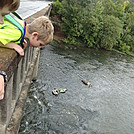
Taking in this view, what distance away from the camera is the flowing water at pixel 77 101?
916cm

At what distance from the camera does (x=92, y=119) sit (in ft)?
33.7

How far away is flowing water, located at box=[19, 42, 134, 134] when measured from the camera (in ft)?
30.1

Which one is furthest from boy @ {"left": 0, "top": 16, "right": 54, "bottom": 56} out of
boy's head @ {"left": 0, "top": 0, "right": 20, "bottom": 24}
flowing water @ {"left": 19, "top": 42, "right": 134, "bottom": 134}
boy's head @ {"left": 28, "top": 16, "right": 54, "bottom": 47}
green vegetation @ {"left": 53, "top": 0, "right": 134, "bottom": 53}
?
green vegetation @ {"left": 53, "top": 0, "right": 134, "bottom": 53}

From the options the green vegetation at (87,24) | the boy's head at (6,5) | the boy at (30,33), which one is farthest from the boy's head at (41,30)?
the green vegetation at (87,24)

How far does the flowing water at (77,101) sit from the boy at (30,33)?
21.8 ft

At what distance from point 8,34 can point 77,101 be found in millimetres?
10033

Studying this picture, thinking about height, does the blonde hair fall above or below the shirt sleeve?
above

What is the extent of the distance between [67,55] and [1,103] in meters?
18.5

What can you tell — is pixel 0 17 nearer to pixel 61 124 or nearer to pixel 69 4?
pixel 61 124

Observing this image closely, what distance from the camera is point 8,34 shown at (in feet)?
7.18

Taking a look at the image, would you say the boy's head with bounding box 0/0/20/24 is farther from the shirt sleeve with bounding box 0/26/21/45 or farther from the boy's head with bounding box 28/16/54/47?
the boy's head with bounding box 28/16/54/47

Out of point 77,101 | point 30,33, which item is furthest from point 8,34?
point 77,101

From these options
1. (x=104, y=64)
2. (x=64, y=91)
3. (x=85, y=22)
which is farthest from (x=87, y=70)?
(x=85, y=22)

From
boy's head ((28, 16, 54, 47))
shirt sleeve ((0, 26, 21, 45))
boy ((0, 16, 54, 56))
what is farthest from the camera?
boy's head ((28, 16, 54, 47))
